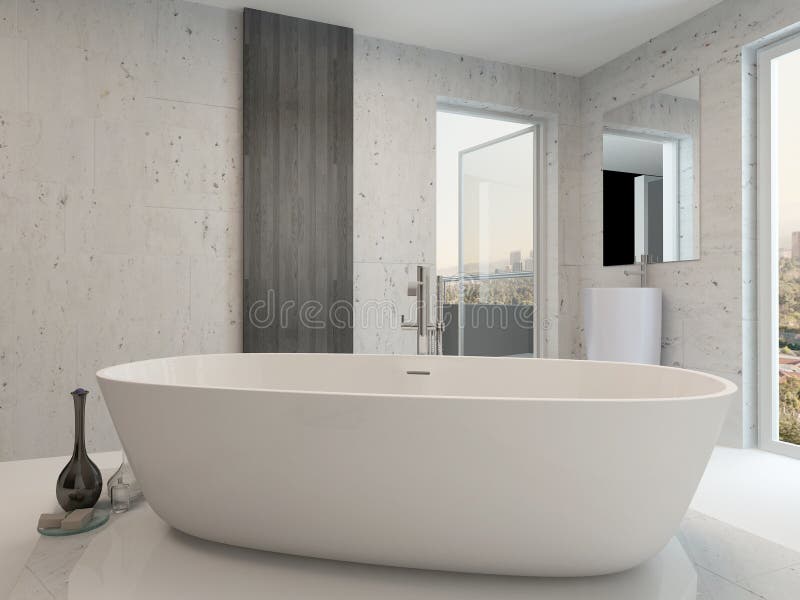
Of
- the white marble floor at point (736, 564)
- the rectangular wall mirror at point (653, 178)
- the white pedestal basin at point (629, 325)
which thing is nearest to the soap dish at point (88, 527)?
the white marble floor at point (736, 564)

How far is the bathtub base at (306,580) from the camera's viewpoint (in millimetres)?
1163

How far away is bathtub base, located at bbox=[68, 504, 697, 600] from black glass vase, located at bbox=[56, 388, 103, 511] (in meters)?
0.29

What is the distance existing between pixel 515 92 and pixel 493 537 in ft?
11.7

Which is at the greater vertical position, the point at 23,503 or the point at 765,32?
the point at 765,32

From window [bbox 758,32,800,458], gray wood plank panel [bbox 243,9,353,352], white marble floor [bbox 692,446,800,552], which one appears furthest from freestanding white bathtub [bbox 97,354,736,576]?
window [bbox 758,32,800,458]

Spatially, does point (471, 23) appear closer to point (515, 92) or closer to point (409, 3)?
point (409, 3)

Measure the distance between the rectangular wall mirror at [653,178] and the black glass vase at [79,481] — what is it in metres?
3.18

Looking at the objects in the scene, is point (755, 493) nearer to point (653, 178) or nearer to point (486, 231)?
point (653, 178)

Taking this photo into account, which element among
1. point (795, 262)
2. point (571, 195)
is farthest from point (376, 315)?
point (795, 262)

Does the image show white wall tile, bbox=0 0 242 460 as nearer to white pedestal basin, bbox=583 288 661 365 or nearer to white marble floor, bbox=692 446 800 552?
white pedestal basin, bbox=583 288 661 365

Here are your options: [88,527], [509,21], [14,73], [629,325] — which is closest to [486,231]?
[629,325]

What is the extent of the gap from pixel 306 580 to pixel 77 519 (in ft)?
2.19

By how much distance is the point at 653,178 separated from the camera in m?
3.66

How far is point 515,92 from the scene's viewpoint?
13.5 ft
